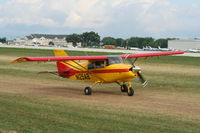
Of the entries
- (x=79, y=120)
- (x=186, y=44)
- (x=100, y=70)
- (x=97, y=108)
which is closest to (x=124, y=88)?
(x=100, y=70)

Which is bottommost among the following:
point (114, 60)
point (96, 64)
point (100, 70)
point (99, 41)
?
point (99, 41)

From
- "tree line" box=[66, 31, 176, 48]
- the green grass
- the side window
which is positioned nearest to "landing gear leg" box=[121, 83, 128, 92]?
the side window

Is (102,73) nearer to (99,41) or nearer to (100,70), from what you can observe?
(100,70)

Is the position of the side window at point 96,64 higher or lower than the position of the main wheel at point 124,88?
higher

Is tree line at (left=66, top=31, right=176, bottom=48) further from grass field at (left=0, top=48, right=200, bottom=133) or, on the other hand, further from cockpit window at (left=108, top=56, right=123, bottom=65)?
cockpit window at (left=108, top=56, right=123, bottom=65)

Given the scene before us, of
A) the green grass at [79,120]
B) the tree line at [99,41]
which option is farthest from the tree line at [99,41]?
the green grass at [79,120]

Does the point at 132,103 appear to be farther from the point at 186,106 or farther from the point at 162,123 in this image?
the point at 162,123

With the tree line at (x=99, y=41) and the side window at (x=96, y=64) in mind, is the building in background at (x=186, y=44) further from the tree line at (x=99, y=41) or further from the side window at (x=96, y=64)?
the side window at (x=96, y=64)

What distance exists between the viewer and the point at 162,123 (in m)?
12.6

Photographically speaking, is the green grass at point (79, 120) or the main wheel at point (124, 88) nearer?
the green grass at point (79, 120)

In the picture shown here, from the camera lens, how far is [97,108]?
15.3 metres

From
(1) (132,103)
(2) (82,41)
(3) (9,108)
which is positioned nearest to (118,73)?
(1) (132,103)

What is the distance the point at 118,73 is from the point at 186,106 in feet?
12.8

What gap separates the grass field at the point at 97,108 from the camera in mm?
11789
